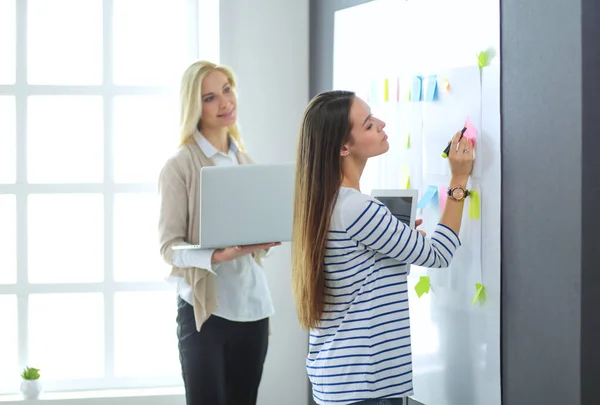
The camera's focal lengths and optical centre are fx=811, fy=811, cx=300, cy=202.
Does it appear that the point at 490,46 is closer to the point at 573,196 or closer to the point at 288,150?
the point at 573,196

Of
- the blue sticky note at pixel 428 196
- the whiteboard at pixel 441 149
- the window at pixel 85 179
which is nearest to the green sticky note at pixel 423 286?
the whiteboard at pixel 441 149

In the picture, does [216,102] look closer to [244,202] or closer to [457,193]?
[244,202]

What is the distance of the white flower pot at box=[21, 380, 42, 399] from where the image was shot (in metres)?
3.26

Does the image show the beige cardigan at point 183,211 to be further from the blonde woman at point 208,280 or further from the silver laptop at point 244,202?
the silver laptop at point 244,202

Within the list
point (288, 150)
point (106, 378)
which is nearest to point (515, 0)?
point (288, 150)

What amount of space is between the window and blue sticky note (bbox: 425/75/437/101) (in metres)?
1.23

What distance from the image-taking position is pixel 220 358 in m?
2.66

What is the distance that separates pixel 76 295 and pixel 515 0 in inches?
87.4

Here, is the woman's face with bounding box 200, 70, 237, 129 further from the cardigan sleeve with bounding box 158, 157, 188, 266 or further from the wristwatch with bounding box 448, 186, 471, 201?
the wristwatch with bounding box 448, 186, 471, 201

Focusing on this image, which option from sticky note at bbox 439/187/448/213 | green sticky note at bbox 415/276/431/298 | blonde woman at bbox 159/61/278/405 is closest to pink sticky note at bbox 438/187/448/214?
sticky note at bbox 439/187/448/213

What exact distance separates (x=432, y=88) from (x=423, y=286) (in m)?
0.59

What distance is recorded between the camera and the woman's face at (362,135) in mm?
1986

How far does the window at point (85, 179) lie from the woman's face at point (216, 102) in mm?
597

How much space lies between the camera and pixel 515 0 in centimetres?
200
